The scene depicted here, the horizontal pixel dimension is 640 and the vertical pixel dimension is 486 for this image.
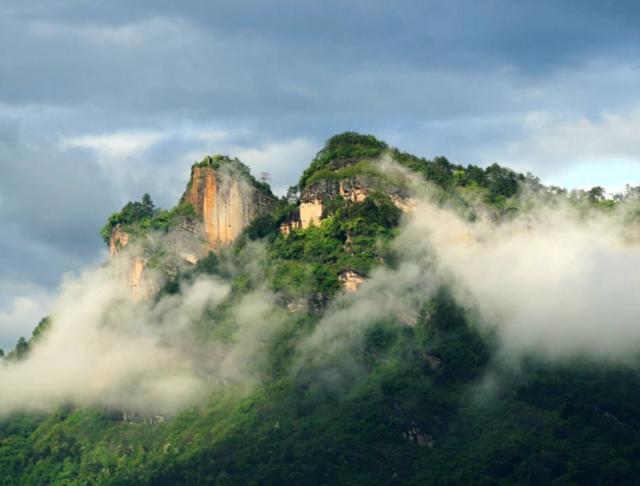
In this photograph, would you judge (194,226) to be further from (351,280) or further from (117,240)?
(351,280)

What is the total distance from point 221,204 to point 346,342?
79.3 feet

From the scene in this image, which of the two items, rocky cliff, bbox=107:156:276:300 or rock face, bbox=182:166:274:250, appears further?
rock face, bbox=182:166:274:250

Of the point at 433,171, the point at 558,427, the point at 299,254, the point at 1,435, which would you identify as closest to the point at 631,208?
the point at 433,171

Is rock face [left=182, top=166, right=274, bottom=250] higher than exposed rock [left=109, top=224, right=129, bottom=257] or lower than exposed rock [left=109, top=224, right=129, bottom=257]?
higher

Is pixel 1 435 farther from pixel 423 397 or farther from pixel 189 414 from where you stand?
pixel 423 397

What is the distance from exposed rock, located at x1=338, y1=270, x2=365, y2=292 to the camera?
358 ft

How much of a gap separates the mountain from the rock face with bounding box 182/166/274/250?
6.1 inches

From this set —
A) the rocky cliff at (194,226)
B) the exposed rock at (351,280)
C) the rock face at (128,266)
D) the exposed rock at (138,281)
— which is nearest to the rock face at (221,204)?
the rocky cliff at (194,226)

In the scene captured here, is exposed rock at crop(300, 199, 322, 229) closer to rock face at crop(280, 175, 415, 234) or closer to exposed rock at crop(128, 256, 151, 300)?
rock face at crop(280, 175, 415, 234)

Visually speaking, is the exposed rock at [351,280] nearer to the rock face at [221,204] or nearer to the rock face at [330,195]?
the rock face at [330,195]

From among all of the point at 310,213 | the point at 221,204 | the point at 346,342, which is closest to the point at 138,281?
the point at 221,204

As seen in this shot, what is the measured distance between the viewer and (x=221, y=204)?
409 feet

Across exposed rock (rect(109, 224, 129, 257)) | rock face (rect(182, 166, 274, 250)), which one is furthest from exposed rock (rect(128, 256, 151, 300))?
rock face (rect(182, 166, 274, 250))

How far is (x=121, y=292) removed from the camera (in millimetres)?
124938
